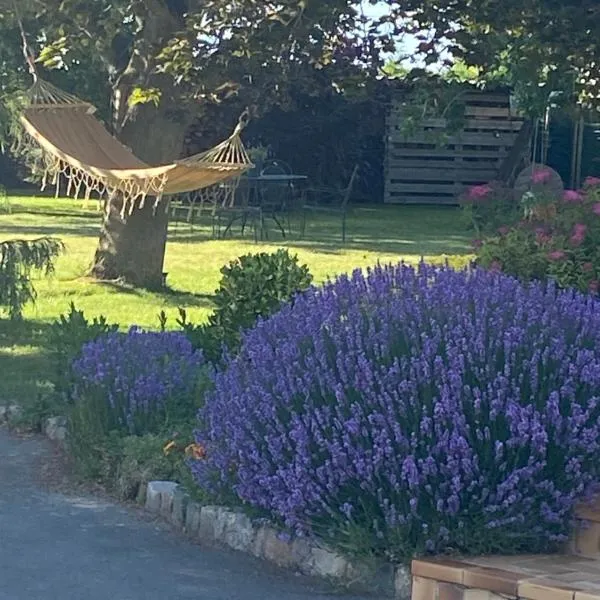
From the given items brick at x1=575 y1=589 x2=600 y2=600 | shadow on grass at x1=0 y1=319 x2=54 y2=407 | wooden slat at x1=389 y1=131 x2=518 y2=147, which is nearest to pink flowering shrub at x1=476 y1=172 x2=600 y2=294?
shadow on grass at x1=0 y1=319 x2=54 y2=407

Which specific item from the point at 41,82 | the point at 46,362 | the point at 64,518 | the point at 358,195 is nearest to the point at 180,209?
the point at 358,195

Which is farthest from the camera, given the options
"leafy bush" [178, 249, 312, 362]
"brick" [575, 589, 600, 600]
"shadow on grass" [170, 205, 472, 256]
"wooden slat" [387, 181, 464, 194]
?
"wooden slat" [387, 181, 464, 194]

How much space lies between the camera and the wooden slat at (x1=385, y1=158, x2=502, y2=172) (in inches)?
1060

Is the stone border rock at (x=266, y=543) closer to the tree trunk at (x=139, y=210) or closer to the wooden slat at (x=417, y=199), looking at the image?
the tree trunk at (x=139, y=210)

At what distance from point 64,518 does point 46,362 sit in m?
3.81

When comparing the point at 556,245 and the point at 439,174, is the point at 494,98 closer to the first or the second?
the point at 439,174

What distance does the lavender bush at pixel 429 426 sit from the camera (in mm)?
5207

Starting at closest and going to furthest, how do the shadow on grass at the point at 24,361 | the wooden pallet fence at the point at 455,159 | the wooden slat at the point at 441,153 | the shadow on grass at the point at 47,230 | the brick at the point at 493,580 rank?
the brick at the point at 493,580
the shadow on grass at the point at 24,361
the shadow on grass at the point at 47,230
the wooden pallet fence at the point at 455,159
the wooden slat at the point at 441,153

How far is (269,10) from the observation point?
1137cm

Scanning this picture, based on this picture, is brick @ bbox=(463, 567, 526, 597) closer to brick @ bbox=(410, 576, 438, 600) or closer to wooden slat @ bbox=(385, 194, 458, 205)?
brick @ bbox=(410, 576, 438, 600)

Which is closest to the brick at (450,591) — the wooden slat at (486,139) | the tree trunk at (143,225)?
the tree trunk at (143,225)

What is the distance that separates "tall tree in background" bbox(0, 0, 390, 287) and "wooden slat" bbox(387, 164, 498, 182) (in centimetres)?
1222

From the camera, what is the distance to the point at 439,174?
2702cm

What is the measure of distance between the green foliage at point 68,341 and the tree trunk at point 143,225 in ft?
17.4
